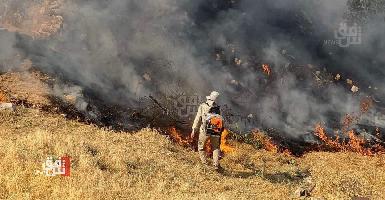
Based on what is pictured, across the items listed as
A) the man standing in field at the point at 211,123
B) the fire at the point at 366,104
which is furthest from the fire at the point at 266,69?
the man standing in field at the point at 211,123

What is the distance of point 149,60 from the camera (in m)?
18.0

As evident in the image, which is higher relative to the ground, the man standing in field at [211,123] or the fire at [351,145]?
the fire at [351,145]

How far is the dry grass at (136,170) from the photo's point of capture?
6.61 metres

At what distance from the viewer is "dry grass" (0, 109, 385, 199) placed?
6605mm

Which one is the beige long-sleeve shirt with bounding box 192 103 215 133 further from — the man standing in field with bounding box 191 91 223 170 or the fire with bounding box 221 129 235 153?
the fire with bounding box 221 129 235 153

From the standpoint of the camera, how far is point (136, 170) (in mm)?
8055

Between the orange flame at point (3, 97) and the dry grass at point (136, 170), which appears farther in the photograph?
the orange flame at point (3, 97)

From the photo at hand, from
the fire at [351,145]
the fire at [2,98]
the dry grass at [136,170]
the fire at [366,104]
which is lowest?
the dry grass at [136,170]

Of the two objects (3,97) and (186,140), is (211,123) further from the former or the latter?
(3,97)

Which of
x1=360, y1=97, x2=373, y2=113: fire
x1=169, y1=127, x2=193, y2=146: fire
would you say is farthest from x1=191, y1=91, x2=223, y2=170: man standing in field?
x1=360, y1=97, x2=373, y2=113: fire

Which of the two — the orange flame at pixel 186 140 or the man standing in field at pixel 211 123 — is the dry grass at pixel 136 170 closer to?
the man standing in field at pixel 211 123

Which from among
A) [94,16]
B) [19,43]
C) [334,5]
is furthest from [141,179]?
[334,5]

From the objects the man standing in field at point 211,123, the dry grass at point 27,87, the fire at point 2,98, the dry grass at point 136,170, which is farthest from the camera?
the dry grass at point 27,87

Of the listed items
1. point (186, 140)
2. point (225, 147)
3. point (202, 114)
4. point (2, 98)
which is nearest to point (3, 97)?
point (2, 98)
